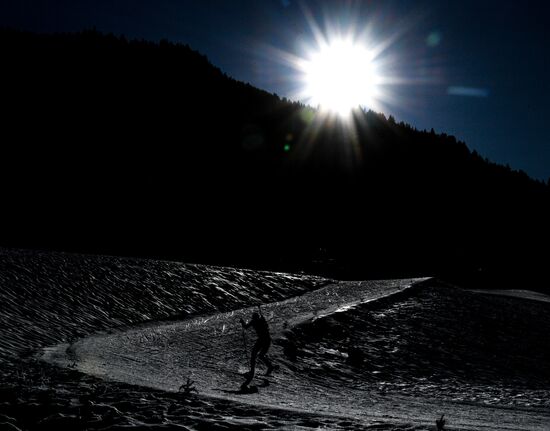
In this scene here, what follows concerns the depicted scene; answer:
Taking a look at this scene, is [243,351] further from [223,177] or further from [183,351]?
[223,177]

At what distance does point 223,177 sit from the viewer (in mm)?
103312

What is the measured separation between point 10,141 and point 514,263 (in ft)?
330

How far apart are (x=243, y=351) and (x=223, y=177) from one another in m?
88.5

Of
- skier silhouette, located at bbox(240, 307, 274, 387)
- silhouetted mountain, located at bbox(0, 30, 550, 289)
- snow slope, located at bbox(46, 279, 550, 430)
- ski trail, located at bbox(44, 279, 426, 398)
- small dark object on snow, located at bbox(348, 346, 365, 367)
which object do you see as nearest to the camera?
snow slope, located at bbox(46, 279, 550, 430)

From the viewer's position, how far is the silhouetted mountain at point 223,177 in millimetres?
86500

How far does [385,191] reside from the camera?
366 ft

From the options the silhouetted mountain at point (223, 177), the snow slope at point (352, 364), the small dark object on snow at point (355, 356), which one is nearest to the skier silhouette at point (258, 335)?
the snow slope at point (352, 364)

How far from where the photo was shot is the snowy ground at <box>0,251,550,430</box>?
761cm

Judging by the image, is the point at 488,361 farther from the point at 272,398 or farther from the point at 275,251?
the point at 275,251

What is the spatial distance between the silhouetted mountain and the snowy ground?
46.5m

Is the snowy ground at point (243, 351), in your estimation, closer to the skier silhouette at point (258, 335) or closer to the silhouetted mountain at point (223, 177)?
the skier silhouette at point (258, 335)

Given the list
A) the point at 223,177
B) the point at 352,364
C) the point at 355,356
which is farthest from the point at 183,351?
the point at 223,177

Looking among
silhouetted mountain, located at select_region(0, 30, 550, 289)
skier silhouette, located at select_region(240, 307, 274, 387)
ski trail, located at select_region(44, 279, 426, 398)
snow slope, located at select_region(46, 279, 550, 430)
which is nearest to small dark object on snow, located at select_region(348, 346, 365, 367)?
snow slope, located at select_region(46, 279, 550, 430)

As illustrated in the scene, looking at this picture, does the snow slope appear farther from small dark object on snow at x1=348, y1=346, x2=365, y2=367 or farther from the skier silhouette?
the skier silhouette
